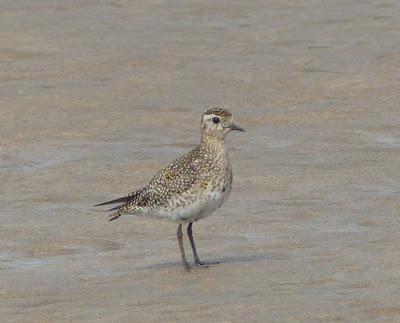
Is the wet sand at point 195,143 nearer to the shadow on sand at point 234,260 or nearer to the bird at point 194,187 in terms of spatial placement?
the shadow on sand at point 234,260

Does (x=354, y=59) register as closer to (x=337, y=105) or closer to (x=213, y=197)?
(x=337, y=105)

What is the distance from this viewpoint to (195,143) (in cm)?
2019

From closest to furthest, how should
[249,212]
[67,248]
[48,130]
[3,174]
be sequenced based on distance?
[67,248] < [249,212] < [3,174] < [48,130]

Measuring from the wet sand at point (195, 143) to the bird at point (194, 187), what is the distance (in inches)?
20.6

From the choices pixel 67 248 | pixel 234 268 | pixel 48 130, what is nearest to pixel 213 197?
pixel 234 268

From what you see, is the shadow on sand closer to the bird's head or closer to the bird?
the bird

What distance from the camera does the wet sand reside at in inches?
544

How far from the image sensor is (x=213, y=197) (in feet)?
48.2

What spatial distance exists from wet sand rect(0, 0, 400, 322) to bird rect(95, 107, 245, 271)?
20.6 inches

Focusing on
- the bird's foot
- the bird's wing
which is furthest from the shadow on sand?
→ the bird's wing

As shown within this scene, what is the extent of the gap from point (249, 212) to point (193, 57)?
24.2ft

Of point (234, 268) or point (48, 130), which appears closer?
point (234, 268)

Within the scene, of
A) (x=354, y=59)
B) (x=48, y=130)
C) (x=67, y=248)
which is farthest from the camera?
(x=354, y=59)

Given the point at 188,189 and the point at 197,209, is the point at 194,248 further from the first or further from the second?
the point at 188,189
